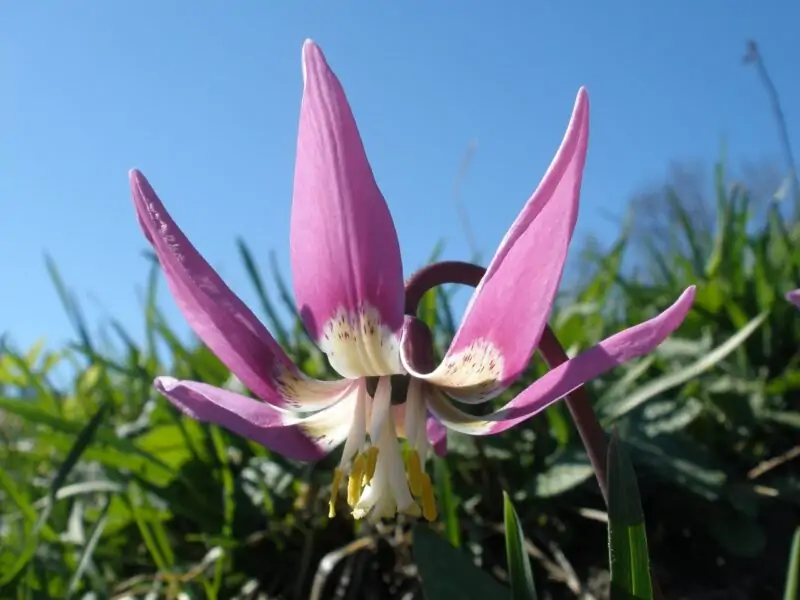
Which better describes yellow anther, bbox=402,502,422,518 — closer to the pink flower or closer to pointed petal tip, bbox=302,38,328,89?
the pink flower

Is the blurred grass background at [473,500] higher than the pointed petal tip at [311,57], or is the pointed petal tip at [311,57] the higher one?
the pointed petal tip at [311,57]

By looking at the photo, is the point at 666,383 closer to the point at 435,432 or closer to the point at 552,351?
the point at 435,432

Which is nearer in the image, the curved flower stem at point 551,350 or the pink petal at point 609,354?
the pink petal at point 609,354

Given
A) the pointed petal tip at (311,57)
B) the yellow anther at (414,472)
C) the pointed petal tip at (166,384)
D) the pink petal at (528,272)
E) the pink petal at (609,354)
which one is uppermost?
the pointed petal tip at (311,57)

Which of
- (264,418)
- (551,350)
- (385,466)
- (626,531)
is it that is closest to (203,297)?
(264,418)

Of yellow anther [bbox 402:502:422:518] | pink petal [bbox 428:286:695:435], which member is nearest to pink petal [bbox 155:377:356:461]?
yellow anther [bbox 402:502:422:518]

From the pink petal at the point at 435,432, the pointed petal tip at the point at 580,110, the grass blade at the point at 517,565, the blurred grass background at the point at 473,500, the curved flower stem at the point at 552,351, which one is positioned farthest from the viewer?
the blurred grass background at the point at 473,500

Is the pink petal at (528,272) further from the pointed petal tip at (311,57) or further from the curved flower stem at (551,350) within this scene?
the pointed petal tip at (311,57)

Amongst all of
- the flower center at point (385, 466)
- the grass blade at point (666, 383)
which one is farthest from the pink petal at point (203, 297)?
the grass blade at point (666, 383)
